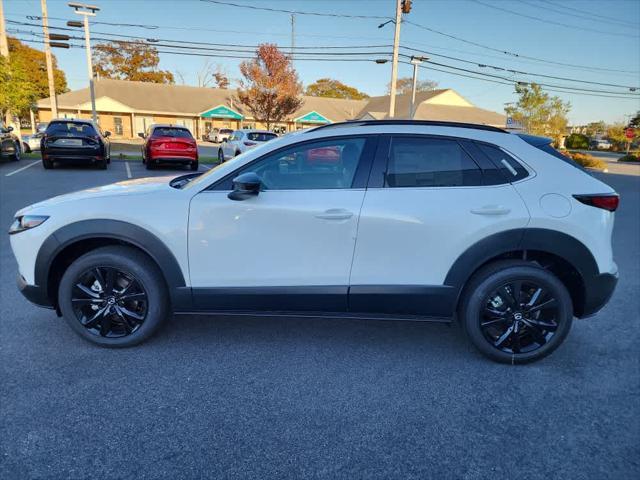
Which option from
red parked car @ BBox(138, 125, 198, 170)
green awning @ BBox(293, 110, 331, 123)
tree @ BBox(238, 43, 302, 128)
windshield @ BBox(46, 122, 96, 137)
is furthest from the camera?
green awning @ BBox(293, 110, 331, 123)

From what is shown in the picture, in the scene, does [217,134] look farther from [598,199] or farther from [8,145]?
[598,199]

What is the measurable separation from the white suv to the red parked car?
12.8 meters

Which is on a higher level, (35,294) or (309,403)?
(35,294)

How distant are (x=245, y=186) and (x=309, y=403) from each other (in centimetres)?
148

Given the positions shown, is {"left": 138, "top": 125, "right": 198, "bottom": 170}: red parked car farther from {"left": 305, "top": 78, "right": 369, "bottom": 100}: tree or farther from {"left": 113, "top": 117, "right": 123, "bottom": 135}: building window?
{"left": 305, "top": 78, "right": 369, "bottom": 100}: tree

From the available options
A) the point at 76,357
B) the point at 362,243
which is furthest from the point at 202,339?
the point at 362,243

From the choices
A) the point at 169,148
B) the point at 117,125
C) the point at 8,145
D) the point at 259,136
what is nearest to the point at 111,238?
the point at 169,148

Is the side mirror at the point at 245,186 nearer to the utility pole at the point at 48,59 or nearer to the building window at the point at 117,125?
the utility pole at the point at 48,59

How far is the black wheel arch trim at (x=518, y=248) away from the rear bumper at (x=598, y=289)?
0.46 ft

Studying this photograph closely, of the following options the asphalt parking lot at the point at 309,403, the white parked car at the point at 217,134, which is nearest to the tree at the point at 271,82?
the white parked car at the point at 217,134

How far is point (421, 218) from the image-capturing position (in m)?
3.02

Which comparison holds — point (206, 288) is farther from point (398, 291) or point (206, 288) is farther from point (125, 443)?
point (398, 291)

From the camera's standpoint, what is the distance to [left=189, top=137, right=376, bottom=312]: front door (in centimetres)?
305

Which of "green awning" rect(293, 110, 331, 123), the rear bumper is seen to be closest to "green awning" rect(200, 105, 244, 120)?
"green awning" rect(293, 110, 331, 123)
